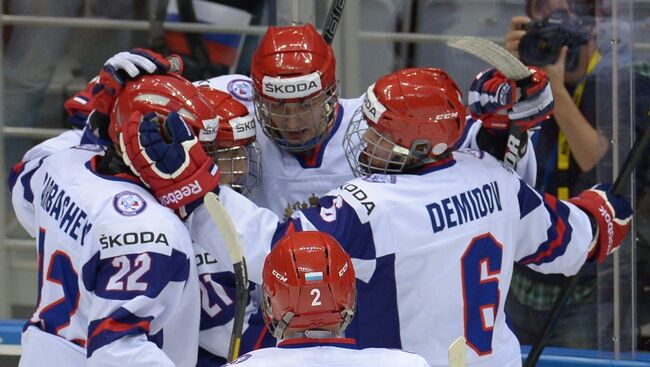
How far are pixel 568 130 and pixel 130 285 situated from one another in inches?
63.5

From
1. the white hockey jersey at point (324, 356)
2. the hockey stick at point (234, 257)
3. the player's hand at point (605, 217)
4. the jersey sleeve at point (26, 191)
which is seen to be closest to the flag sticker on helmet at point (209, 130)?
the hockey stick at point (234, 257)

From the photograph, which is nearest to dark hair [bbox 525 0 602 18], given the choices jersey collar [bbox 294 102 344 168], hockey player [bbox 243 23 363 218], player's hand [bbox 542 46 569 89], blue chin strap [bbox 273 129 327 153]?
player's hand [bbox 542 46 569 89]

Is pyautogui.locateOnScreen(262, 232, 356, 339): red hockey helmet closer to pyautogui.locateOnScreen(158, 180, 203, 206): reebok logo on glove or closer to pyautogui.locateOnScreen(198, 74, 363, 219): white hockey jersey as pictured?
pyautogui.locateOnScreen(158, 180, 203, 206): reebok logo on glove

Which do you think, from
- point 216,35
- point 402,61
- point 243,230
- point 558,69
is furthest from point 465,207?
point 216,35

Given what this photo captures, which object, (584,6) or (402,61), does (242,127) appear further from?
(584,6)

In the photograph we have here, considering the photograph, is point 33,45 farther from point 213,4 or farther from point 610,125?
point 610,125

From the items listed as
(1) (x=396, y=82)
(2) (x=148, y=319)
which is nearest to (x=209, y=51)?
(1) (x=396, y=82)

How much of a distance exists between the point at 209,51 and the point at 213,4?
0.18 meters

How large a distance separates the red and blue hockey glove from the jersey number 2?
0.34m

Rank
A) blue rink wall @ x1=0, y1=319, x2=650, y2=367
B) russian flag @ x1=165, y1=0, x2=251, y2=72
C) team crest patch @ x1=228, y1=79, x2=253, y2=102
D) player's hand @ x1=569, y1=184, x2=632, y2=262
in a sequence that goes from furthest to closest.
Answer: russian flag @ x1=165, y1=0, x2=251, y2=72 < blue rink wall @ x1=0, y1=319, x2=650, y2=367 < team crest patch @ x1=228, y1=79, x2=253, y2=102 < player's hand @ x1=569, y1=184, x2=632, y2=262

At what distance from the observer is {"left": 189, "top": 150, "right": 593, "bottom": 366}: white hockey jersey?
2.75 meters

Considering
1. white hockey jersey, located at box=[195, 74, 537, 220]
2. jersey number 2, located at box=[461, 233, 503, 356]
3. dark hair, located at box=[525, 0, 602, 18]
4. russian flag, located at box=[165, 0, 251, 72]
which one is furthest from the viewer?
russian flag, located at box=[165, 0, 251, 72]

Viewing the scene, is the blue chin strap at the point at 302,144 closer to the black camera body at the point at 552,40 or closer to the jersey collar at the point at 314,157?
the jersey collar at the point at 314,157

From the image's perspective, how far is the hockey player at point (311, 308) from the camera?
2170 millimetres
